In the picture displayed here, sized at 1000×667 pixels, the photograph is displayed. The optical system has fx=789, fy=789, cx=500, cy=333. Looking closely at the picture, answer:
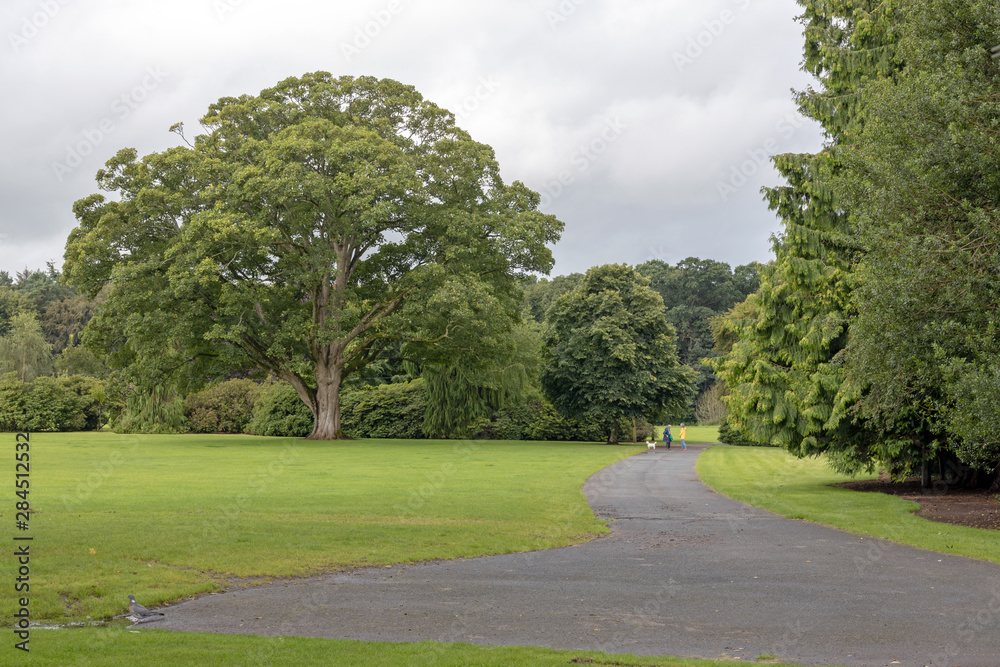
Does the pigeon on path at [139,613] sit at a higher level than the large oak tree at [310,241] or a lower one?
lower

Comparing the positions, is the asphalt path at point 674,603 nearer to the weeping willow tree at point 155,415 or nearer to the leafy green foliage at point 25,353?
the weeping willow tree at point 155,415

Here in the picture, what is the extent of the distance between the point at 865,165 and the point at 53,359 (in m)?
84.7

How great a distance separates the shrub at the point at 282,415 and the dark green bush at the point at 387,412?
2.88m

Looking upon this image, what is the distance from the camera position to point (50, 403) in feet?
188

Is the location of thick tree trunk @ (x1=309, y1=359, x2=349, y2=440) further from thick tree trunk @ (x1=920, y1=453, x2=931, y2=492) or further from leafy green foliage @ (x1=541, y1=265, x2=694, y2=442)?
thick tree trunk @ (x1=920, y1=453, x2=931, y2=492)

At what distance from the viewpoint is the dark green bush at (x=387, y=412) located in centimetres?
5503

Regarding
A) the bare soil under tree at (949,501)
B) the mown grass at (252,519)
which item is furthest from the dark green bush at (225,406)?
the bare soil under tree at (949,501)

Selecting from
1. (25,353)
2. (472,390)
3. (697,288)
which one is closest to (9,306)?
(25,353)

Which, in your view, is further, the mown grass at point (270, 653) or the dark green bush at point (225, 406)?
the dark green bush at point (225, 406)

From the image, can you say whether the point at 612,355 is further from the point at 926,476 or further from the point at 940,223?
the point at 940,223

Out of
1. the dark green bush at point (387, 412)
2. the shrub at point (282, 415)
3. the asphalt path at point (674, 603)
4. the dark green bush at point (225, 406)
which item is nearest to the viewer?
the asphalt path at point (674, 603)

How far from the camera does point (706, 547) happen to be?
43.4 feet

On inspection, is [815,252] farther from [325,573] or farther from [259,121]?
[259,121]

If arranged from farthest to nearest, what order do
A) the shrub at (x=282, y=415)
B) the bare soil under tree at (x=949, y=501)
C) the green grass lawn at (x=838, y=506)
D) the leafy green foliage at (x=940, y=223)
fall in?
the shrub at (x=282, y=415) → the bare soil under tree at (x=949, y=501) → the green grass lawn at (x=838, y=506) → the leafy green foliage at (x=940, y=223)
